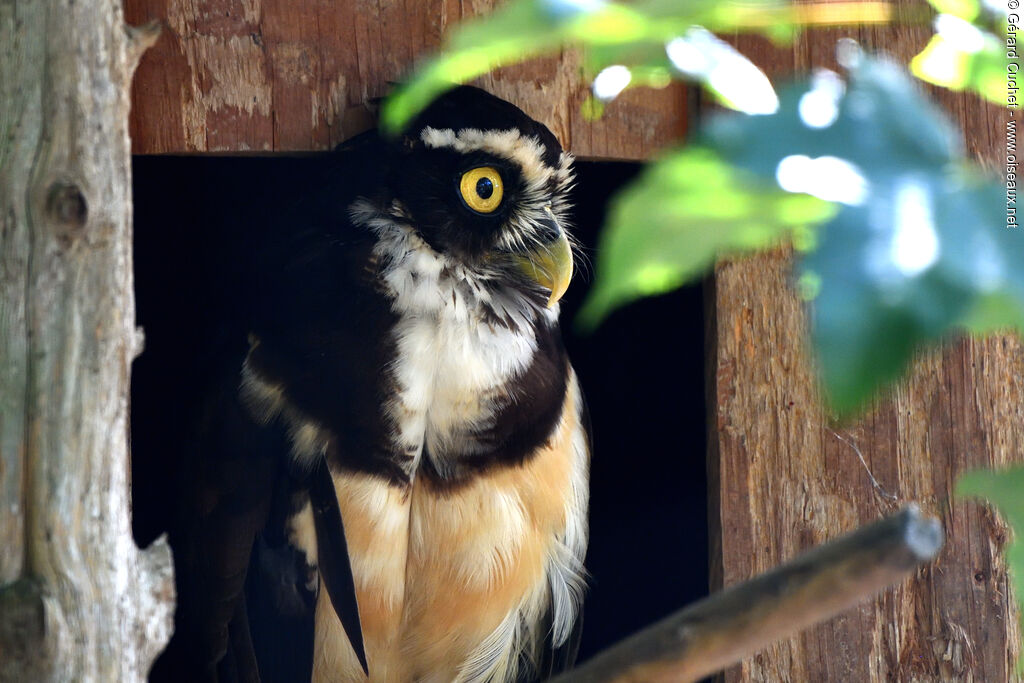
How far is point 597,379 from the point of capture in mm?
3832

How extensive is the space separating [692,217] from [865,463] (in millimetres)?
1976

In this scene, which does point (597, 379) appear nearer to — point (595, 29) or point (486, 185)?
point (486, 185)

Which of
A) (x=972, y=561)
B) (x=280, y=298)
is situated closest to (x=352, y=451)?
(x=280, y=298)

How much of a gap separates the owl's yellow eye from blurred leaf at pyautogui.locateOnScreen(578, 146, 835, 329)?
74.4 inches

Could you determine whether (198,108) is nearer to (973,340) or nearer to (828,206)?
(973,340)

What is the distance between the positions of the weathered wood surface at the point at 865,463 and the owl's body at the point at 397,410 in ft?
A: 1.51

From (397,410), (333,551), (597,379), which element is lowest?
(333,551)

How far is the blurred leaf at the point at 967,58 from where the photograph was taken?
3.30ft

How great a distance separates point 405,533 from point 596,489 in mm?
1318

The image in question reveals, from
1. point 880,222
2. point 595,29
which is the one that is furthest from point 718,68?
point 880,222

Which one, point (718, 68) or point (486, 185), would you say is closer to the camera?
point (718, 68)

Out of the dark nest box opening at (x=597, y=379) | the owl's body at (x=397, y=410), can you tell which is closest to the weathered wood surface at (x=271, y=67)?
the owl's body at (x=397, y=410)

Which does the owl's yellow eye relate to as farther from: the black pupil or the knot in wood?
the knot in wood

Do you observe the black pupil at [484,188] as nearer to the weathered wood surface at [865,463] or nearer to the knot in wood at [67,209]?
the weathered wood surface at [865,463]
